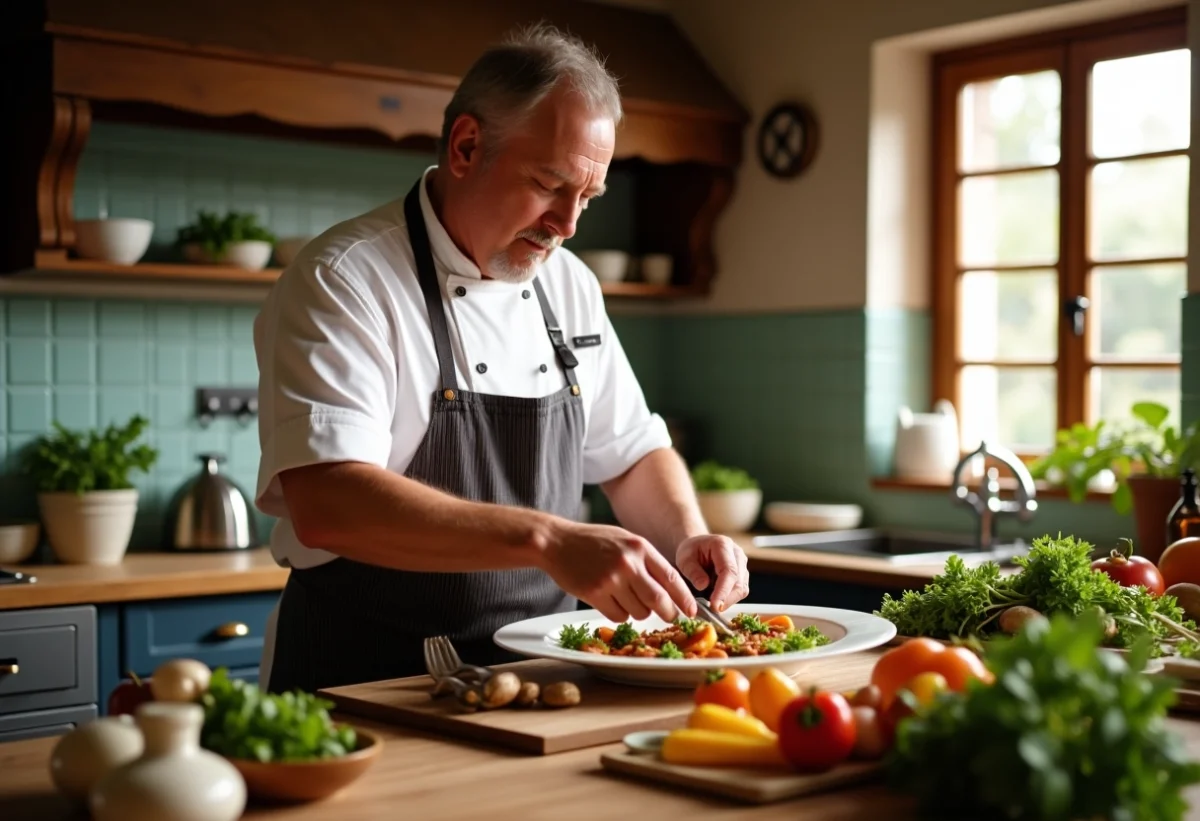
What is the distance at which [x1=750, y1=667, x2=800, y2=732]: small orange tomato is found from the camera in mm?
1415

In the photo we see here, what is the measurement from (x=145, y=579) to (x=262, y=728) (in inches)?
78.7

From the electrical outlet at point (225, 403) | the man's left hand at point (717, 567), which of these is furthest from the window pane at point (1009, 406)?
the man's left hand at point (717, 567)

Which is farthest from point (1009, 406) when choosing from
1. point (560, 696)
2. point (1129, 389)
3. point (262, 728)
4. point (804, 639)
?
point (262, 728)

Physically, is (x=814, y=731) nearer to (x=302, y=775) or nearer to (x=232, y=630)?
(x=302, y=775)

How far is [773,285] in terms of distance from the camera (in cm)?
436

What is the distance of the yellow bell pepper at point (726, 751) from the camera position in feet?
4.42

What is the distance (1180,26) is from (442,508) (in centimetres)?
262

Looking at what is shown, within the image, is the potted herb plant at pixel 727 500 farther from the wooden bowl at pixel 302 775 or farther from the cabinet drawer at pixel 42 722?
the wooden bowl at pixel 302 775

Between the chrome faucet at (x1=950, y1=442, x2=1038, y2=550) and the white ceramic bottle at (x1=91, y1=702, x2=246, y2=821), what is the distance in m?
2.77

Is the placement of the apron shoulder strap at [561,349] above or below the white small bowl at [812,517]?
above

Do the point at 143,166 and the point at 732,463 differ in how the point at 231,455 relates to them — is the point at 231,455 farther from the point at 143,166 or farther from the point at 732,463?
the point at 732,463

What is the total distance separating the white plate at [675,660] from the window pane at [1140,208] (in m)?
2.07

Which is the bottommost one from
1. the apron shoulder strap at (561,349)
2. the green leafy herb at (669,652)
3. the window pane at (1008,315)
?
the green leafy herb at (669,652)

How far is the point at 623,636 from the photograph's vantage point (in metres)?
1.80
